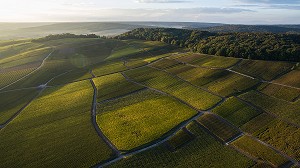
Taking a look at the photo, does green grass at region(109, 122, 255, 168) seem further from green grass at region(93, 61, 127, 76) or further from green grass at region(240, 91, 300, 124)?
green grass at region(93, 61, 127, 76)

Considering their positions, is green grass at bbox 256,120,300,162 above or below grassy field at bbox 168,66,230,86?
below

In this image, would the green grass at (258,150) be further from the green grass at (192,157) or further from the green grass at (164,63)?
the green grass at (164,63)

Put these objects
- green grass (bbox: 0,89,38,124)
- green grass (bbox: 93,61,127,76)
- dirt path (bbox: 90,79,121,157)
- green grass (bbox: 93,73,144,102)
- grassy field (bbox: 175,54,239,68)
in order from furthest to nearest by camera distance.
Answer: green grass (bbox: 93,61,127,76) < grassy field (bbox: 175,54,239,68) < green grass (bbox: 93,73,144,102) < green grass (bbox: 0,89,38,124) < dirt path (bbox: 90,79,121,157)

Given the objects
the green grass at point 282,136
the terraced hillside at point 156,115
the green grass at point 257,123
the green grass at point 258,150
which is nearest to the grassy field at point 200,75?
the terraced hillside at point 156,115

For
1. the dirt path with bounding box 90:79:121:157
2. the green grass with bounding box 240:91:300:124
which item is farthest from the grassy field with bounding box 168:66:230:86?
the dirt path with bounding box 90:79:121:157

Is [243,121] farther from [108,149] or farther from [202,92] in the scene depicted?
[108,149]
